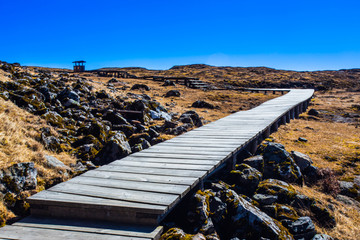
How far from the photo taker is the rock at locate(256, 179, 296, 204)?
20.2ft

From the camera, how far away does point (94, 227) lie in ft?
12.2

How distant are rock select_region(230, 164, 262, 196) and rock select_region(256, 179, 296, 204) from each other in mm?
161

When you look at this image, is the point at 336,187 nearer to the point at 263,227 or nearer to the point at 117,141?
the point at 263,227

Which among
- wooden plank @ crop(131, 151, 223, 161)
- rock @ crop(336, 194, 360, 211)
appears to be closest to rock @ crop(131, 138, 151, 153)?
wooden plank @ crop(131, 151, 223, 161)

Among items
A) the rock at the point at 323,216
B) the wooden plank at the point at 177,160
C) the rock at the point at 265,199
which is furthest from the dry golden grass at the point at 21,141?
the rock at the point at 323,216

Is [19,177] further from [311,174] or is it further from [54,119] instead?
[311,174]

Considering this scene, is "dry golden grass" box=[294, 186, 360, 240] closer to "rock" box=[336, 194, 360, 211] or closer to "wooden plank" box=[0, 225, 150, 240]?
"rock" box=[336, 194, 360, 211]

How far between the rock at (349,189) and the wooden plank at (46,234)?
6703mm

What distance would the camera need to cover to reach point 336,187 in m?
7.49

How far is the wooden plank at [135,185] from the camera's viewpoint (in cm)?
434

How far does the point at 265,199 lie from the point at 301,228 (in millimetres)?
940

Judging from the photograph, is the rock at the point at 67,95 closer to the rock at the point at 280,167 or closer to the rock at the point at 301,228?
the rock at the point at 280,167

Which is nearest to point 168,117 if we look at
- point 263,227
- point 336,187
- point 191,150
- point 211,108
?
point 211,108

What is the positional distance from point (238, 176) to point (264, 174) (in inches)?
56.0
